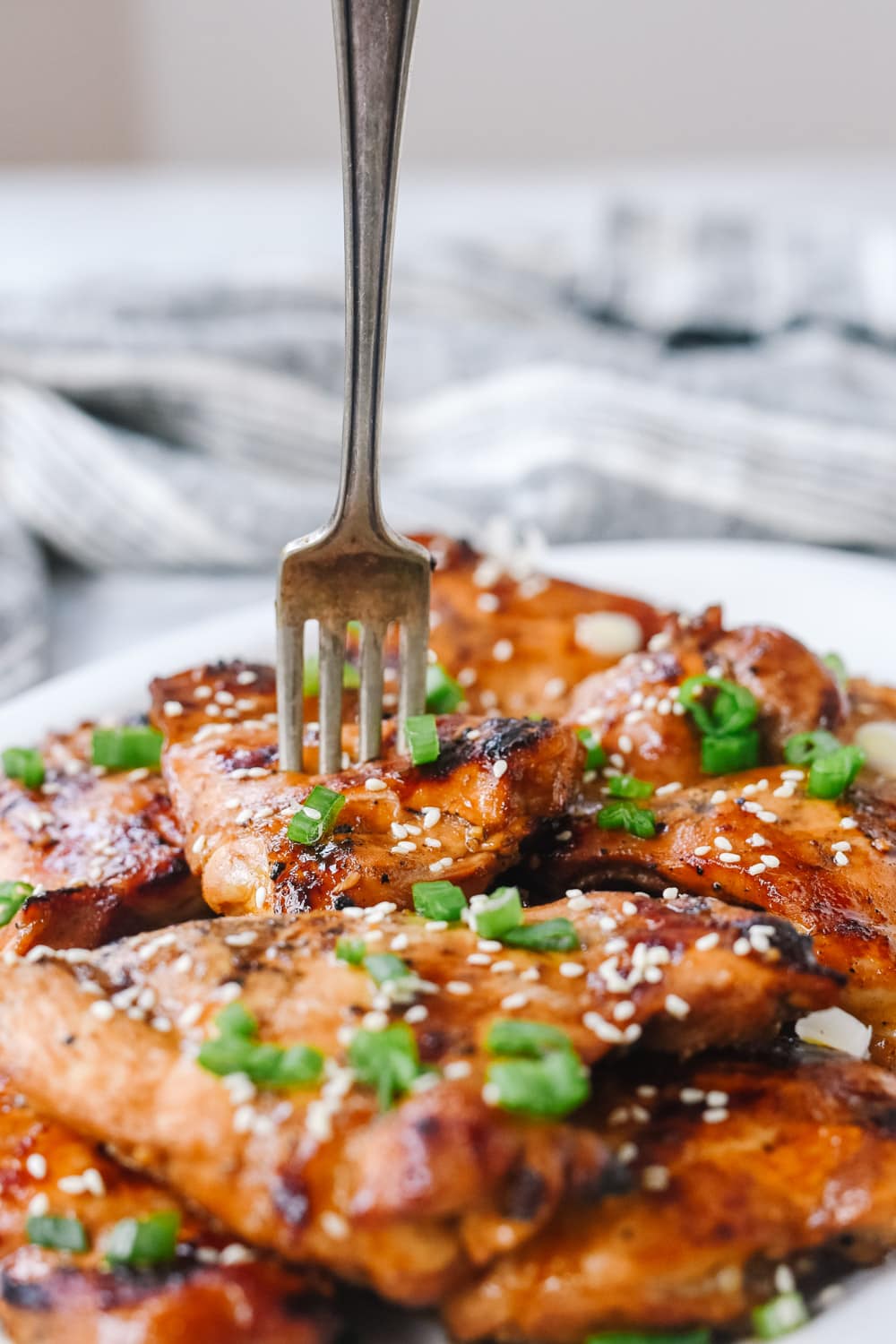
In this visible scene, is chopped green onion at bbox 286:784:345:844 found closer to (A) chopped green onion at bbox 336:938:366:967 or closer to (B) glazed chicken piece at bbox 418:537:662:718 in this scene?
(A) chopped green onion at bbox 336:938:366:967

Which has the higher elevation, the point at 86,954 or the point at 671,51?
the point at 671,51

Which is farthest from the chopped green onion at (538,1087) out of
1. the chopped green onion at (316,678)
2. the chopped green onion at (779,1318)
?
the chopped green onion at (316,678)

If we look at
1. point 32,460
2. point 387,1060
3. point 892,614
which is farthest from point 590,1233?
point 32,460

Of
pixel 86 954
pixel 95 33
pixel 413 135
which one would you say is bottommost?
pixel 86 954

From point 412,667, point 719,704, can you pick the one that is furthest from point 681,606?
point 412,667

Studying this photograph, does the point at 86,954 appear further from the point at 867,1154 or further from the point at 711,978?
the point at 867,1154

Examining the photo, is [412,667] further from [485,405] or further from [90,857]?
[485,405]

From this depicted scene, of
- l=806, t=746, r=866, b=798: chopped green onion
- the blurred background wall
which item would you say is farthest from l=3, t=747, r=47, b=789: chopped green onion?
the blurred background wall
